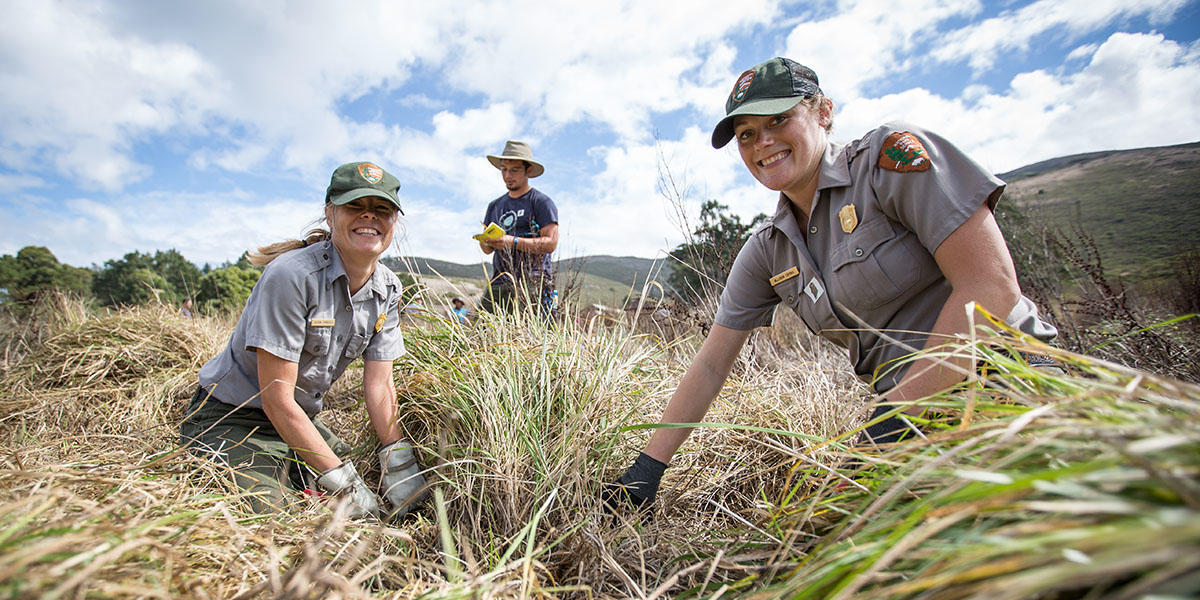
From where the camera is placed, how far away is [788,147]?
6.06 feet

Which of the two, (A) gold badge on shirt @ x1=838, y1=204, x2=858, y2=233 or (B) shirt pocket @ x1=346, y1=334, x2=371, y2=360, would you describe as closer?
(A) gold badge on shirt @ x1=838, y1=204, x2=858, y2=233

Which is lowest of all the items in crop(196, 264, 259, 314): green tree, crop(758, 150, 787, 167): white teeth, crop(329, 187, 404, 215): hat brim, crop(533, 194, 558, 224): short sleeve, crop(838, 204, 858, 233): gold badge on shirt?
crop(838, 204, 858, 233): gold badge on shirt

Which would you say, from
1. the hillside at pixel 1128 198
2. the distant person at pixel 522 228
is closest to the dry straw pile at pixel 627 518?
the distant person at pixel 522 228

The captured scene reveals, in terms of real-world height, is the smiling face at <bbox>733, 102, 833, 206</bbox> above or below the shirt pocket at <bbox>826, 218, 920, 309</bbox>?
above

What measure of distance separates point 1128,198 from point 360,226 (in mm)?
68611

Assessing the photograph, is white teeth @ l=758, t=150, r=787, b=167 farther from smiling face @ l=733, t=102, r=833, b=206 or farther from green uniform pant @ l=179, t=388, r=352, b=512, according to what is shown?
green uniform pant @ l=179, t=388, r=352, b=512

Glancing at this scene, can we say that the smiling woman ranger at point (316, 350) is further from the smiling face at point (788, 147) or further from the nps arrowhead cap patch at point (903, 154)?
the nps arrowhead cap patch at point (903, 154)

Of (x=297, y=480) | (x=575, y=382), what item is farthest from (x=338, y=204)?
(x=297, y=480)

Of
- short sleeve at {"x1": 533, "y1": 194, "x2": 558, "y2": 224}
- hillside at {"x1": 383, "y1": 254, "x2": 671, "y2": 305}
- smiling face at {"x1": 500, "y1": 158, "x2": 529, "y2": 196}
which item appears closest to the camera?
hillside at {"x1": 383, "y1": 254, "x2": 671, "y2": 305}

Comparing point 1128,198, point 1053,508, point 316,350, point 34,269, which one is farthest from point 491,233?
point 1128,198

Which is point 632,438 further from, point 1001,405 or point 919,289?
point 1001,405

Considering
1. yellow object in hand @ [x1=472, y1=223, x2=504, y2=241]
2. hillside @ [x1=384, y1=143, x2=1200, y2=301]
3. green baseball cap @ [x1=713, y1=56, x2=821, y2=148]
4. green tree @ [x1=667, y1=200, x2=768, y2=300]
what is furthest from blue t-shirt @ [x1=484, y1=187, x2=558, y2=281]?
hillside @ [x1=384, y1=143, x2=1200, y2=301]

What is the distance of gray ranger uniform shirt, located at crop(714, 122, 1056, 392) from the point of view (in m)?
1.50

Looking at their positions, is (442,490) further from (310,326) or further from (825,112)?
(825,112)
